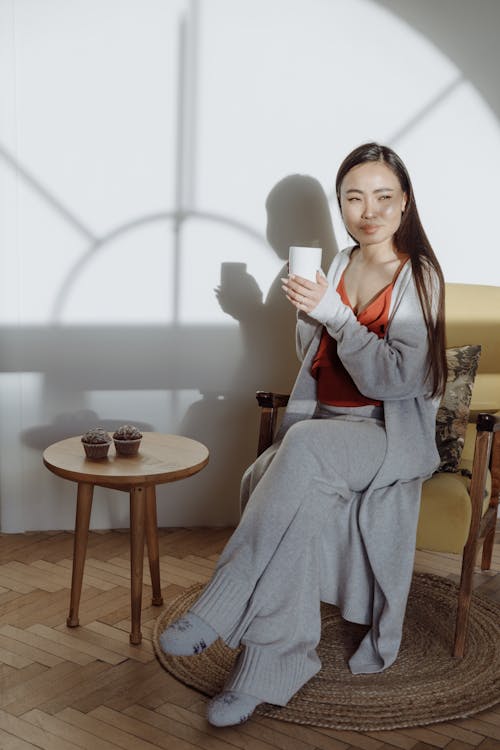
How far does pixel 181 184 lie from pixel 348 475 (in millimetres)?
1299

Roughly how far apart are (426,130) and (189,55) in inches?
32.4

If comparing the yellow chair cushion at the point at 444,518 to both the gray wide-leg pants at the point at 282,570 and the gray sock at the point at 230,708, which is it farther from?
the gray sock at the point at 230,708

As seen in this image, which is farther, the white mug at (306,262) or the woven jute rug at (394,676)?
the white mug at (306,262)

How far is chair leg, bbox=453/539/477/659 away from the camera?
2.22 metres

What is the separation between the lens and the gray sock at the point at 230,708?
1882 mm

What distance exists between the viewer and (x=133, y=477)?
2.14 m

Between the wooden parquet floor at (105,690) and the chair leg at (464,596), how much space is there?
0.24m

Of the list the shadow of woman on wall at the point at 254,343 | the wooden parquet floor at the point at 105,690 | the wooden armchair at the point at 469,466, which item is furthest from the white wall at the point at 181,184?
the wooden parquet floor at the point at 105,690

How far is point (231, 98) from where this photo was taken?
2.91 m

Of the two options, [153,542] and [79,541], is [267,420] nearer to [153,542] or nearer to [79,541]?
[153,542]

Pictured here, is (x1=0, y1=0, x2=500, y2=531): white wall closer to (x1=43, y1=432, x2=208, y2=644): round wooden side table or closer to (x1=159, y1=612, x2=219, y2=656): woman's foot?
(x1=43, y1=432, x2=208, y2=644): round wooden side table

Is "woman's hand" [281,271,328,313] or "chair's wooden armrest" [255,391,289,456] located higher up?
"woman's hand" [281,271,328,313]

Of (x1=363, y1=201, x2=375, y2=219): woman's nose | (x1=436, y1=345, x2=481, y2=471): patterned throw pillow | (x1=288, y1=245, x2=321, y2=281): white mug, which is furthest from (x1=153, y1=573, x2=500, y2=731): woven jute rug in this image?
(x1=363, y1=201, x2=375, y2=219): woman's nose

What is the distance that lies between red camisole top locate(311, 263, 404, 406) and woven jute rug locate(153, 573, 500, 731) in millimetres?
629
